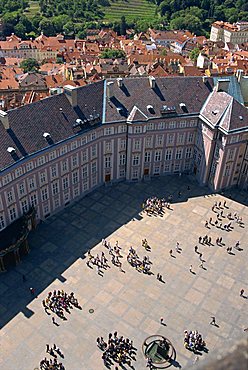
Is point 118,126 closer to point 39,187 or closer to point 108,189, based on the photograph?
point 108,189

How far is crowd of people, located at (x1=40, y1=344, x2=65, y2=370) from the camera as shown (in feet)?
159

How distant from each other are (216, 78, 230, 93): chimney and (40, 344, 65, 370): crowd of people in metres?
58.4

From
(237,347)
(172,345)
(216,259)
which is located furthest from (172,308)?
(237,347)

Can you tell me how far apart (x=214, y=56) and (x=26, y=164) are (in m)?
132

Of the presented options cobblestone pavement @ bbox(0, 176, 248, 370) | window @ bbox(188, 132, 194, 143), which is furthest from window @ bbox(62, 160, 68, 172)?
window @ bbox(188, 132, 194, 143)

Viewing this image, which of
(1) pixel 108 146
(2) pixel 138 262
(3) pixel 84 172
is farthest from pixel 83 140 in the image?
(2) pixel 138 262

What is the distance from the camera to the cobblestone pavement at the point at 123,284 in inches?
2062

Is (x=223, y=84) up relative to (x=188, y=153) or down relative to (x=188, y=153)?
up

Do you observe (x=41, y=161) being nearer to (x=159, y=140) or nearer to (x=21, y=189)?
(x=21, y=189)

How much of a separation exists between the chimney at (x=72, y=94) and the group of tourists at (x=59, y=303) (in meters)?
34.3

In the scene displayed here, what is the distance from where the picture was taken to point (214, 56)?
17150 centimetres

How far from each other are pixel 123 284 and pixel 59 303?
10172 mm

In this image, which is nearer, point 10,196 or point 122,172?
point 10,196

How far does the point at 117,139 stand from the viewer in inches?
3095
